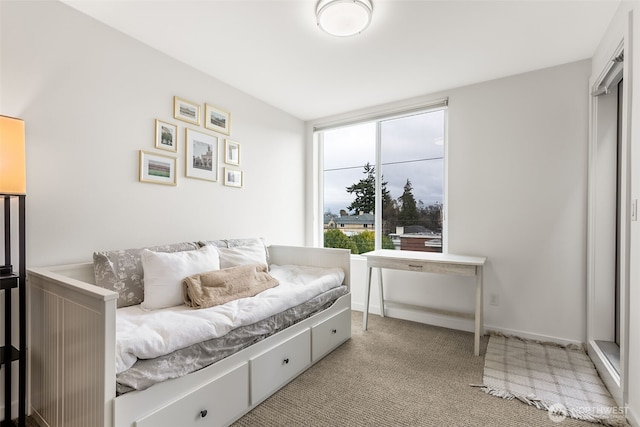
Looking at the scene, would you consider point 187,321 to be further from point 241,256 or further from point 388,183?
point 388,183

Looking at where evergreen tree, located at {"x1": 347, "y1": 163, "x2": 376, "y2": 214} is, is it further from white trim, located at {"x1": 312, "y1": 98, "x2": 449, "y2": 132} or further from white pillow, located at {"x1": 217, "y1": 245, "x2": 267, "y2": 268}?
white pillow, located at {"x1": 217, "y1": 245, "x2": 267, "y2": 268}

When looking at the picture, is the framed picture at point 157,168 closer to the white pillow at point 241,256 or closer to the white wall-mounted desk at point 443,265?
the white pillow at point 241,256

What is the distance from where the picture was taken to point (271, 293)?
2107 millimetres

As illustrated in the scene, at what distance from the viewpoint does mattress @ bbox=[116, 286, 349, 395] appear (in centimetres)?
123

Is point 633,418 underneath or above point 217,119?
underneath

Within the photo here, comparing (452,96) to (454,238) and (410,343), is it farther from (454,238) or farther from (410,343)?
(410,343)

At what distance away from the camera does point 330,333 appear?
2422mm

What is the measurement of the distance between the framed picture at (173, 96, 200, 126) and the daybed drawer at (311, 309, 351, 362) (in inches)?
78.3

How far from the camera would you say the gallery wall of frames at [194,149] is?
7.70 ft

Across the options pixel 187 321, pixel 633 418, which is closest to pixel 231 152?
pixel 187 321

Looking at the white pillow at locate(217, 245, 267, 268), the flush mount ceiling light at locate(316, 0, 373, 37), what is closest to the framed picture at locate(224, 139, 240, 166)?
the white pillow at locate(217, 245, 267, 268)

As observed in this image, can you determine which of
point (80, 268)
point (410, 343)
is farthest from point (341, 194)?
point (80, 268)

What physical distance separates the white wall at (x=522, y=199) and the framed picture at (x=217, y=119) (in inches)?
83.1

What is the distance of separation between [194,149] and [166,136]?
26 centimetres
